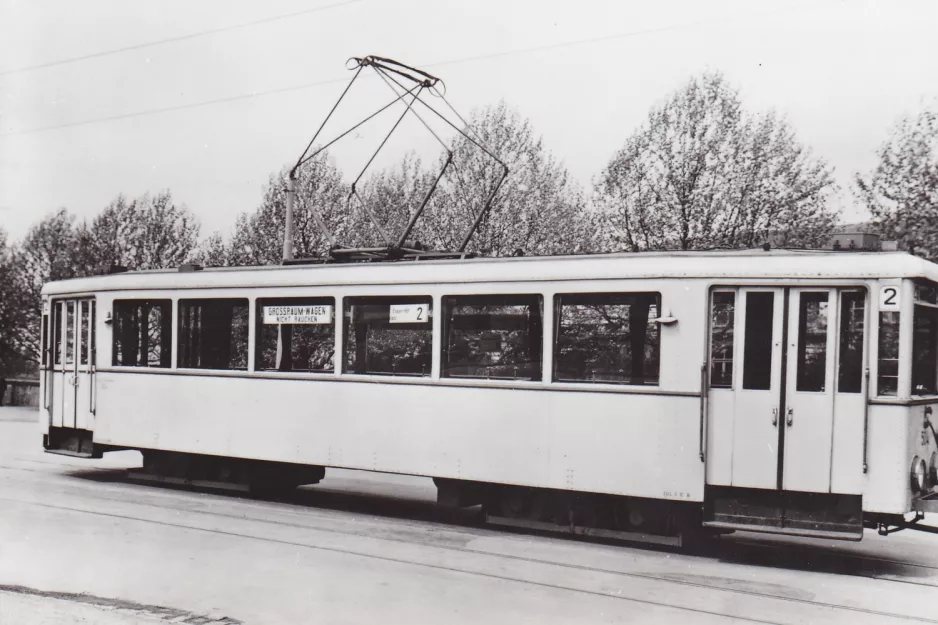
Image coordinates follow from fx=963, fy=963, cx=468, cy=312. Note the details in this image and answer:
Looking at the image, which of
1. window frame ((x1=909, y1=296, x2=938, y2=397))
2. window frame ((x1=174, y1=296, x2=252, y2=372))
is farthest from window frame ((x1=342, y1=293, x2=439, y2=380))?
window frame ((x1=909, y1=296, x2=938, y2=397))

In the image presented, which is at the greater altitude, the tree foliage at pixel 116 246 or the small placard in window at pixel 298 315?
the tree foliage at pixel 116 246

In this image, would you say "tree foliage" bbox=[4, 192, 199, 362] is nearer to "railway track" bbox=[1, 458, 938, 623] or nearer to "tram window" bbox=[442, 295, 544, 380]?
"railway track" bbox=[1, 458, 938, 623]

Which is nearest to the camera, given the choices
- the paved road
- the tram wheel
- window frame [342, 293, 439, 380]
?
the paved road

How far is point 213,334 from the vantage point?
12.0m

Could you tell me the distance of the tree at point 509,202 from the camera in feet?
80.8

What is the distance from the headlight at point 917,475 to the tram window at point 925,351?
0.59 m

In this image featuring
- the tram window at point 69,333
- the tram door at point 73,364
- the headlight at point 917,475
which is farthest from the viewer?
the tram window at point 69,333

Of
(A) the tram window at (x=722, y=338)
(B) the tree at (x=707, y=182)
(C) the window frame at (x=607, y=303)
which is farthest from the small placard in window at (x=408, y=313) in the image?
(B) the tree at (x=707, y=182)

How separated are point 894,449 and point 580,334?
9.64 feet

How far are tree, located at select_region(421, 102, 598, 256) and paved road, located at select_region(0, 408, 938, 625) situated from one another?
14.1m

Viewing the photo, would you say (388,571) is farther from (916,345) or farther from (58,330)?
(58,330)

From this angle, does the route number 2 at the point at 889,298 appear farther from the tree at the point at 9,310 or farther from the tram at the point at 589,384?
the tree at the point at 9,310

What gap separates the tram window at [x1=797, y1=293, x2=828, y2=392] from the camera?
8.36 m

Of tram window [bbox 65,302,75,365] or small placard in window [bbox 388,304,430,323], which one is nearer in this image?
small placard in window [bbox 388,304,430,323]
